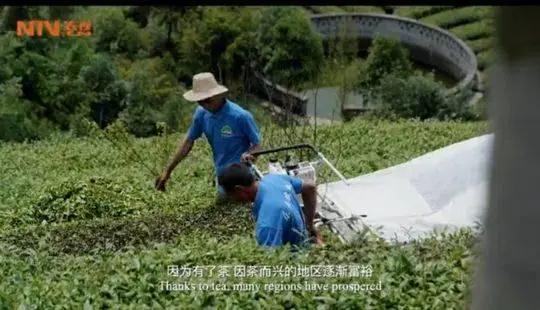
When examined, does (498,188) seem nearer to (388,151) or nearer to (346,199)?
(346,199)

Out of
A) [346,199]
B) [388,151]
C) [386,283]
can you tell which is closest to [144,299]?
[386,283]

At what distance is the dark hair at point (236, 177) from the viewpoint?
12.6 ft

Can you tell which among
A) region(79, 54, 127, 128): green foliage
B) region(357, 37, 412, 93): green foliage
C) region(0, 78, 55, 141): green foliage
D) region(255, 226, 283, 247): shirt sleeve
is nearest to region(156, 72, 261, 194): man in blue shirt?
region(255, 226, 283, 247): shirt sleeve

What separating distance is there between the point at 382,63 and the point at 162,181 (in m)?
1.46

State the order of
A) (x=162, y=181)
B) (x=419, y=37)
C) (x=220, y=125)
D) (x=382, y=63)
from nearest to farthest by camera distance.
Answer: (x=220, y=125) → (x=162, y=181) → (x=419, y=37) → (x=382, y=63)

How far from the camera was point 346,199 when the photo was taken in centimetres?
467

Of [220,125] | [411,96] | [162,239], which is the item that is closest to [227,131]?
[220,125]

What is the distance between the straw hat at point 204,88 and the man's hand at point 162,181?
0.50 metres

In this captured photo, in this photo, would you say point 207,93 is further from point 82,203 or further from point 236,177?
point 82,203

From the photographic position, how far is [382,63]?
18.6 feet

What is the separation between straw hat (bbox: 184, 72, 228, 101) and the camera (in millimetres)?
4414

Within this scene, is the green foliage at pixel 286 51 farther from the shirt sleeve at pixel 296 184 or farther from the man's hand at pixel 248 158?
the shirt sleeve at pixel 296 184

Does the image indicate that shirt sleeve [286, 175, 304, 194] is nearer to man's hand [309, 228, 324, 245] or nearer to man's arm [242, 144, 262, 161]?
man's hand [309, 228, 324, 245]

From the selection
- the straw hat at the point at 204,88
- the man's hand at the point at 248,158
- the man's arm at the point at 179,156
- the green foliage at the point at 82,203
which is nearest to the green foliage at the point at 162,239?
the green foliage at the point at 82,203
